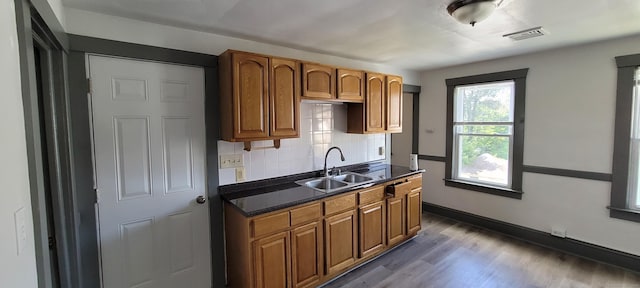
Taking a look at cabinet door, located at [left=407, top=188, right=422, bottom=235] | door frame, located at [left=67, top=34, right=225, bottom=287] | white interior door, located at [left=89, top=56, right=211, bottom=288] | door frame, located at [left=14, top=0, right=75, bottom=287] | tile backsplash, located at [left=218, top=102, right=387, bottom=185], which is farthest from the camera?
cabinet door, located at [left=407, top=188, right=422, bottom=235]

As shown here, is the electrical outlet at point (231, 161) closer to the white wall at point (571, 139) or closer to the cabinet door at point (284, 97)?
the cabinet door at point (284, 97)

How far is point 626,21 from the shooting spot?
2.16 metres

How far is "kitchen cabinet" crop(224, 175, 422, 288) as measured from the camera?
2084 millimetres

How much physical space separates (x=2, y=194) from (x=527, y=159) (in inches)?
165

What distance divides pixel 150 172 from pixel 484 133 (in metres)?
3.81

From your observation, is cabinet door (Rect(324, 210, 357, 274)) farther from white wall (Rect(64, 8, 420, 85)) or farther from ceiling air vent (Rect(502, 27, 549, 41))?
ceiling air vent (Rect(502, 27, 549, 41))

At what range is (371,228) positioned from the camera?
284cm

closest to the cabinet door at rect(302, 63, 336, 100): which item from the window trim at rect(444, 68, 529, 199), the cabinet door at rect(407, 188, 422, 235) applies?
the cabinet door at rect(407, 188, 422, 235)

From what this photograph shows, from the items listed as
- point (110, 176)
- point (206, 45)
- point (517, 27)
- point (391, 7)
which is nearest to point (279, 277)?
point (110, 176)

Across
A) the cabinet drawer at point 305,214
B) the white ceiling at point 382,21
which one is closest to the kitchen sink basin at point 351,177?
the cabinet drawer at point 305,214

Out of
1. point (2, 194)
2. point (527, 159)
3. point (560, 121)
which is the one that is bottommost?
point (527, 159)

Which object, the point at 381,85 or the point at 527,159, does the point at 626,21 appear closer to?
the point at 527,159

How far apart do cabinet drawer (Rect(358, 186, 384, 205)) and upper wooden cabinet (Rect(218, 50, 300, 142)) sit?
89 centimetres

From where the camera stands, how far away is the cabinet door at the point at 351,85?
283cm
